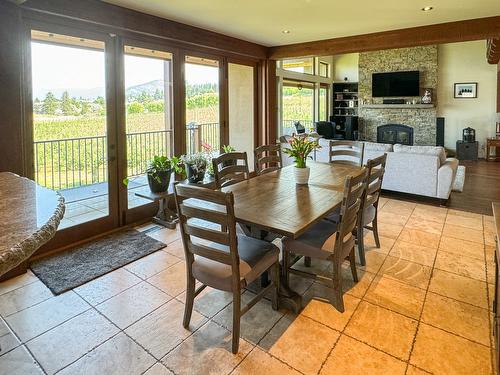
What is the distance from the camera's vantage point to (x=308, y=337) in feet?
7.02

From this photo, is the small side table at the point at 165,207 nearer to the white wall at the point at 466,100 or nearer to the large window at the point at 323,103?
the large window at the point at 323,103

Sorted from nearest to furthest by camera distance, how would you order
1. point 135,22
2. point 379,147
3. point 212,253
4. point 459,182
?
1. point 212,253
2. point 135,22
3. point 379,147
4. point 459,182

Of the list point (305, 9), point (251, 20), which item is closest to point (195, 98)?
point (251, 20)

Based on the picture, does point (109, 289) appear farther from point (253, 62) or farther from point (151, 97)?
point (253, 62)

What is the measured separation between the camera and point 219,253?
1950mm

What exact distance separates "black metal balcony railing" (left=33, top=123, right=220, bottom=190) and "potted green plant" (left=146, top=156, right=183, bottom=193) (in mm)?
347

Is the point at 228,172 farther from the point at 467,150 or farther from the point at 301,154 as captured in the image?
the point at 467,150

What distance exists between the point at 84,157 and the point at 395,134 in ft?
31.1

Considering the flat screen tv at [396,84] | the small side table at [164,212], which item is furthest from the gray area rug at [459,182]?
the small side table at [164,212]

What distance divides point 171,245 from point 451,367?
2679mm

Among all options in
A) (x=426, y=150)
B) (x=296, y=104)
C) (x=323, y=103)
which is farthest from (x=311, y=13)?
(x=323, y=103)

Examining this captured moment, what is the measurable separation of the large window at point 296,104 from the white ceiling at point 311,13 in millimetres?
4161

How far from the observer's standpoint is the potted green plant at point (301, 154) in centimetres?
295

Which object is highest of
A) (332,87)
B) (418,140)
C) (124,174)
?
(332,87)
